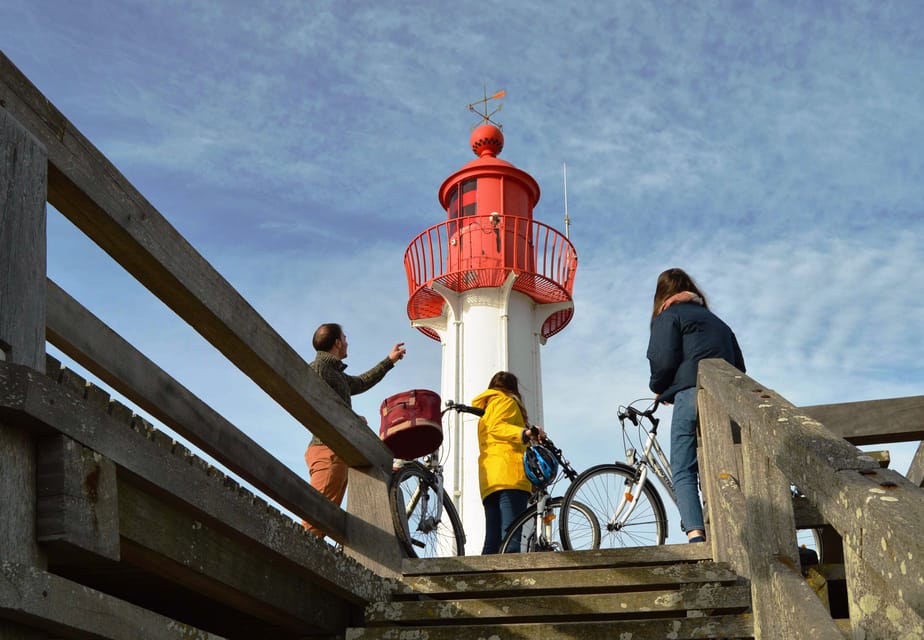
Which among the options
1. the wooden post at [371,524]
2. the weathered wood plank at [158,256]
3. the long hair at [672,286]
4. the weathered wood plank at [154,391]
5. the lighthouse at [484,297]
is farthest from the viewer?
the lighthouse at [484,297]

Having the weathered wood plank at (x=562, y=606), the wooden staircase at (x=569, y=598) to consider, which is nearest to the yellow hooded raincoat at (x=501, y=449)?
the wooden staircase at (x=569, y=598)

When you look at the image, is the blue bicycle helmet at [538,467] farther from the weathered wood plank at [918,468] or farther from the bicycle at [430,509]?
the weathered wood plank at [918,468]

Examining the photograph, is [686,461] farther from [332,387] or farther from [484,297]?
[484,297]

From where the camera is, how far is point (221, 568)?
362cm

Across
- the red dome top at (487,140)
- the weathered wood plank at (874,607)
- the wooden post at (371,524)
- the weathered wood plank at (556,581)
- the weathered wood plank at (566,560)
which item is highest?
the red dome top at (487,140)

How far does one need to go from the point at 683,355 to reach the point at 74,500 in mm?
3584

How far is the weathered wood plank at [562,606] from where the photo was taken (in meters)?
4.15

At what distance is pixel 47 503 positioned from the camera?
2502 mm

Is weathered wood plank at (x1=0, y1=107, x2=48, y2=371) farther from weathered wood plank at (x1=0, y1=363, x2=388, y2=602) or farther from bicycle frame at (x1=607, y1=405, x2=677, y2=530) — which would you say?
bicycle frame at (x1=607, y1=405, x2=677, y2=530)

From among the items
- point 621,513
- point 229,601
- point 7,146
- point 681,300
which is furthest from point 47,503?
point 621,513

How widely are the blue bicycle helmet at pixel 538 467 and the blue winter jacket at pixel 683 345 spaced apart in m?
1.57

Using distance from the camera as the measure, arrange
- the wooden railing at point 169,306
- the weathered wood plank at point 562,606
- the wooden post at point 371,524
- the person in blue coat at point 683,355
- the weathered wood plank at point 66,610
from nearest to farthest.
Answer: the weathered wood plank at point 66,610 < the wooden railing at point 169,306 < the weathered wood plank at point 562,606 < the wooden post at point 371,524 < the person in blue coat at point 683,355

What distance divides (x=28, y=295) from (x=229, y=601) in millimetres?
1658

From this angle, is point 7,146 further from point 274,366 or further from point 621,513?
Answer: point 621,513
